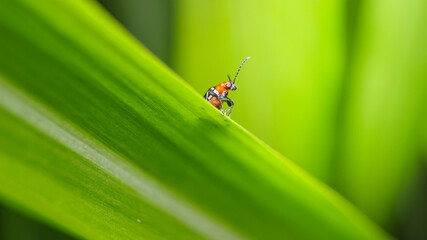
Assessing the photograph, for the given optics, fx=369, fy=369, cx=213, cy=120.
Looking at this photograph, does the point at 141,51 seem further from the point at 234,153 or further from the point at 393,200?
the point at 393,200

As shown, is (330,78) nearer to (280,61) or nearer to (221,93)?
(280,61)

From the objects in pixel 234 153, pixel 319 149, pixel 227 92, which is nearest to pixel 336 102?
pixel 319 149

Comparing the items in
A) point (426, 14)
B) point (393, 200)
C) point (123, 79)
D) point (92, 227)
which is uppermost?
point (426, 14)

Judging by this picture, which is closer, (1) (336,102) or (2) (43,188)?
(2) (43,188)

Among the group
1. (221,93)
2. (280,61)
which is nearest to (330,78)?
(280,61)

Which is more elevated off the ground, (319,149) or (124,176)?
(319,149)

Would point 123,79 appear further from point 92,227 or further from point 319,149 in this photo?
point 319,149
